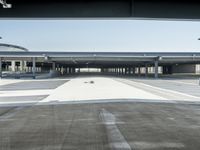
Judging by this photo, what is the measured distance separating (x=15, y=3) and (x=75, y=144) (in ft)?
26.8

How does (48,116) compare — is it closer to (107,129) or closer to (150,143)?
(107,129)

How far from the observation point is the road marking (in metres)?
8.96

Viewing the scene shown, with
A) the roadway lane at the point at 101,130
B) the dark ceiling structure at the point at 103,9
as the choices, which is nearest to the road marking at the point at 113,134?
the roadway lane at the point at 101,130

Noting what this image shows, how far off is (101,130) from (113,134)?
0.90 metres

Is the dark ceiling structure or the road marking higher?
the dark ceiling structure

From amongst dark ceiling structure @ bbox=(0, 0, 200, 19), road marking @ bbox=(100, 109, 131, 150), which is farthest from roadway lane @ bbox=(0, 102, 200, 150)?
dark ceiling structure @ bbox=(0, 0, 200, 19)

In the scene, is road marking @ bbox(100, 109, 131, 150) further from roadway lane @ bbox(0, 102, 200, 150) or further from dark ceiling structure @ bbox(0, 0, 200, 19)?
dark ceiling structure @ bbox(0, 0, 200, 19)

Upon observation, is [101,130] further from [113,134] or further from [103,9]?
[103,9]

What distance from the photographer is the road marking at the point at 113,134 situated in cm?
896

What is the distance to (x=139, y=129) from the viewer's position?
11867mm

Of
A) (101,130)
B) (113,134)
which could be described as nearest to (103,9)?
(101,130)

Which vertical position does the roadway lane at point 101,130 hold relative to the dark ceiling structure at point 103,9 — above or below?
below

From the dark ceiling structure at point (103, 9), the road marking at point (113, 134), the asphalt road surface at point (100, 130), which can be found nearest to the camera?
the road marking at point (113, 134)

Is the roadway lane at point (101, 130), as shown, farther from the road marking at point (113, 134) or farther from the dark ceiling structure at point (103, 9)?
the dark ceiling structure at point (103, 9)
